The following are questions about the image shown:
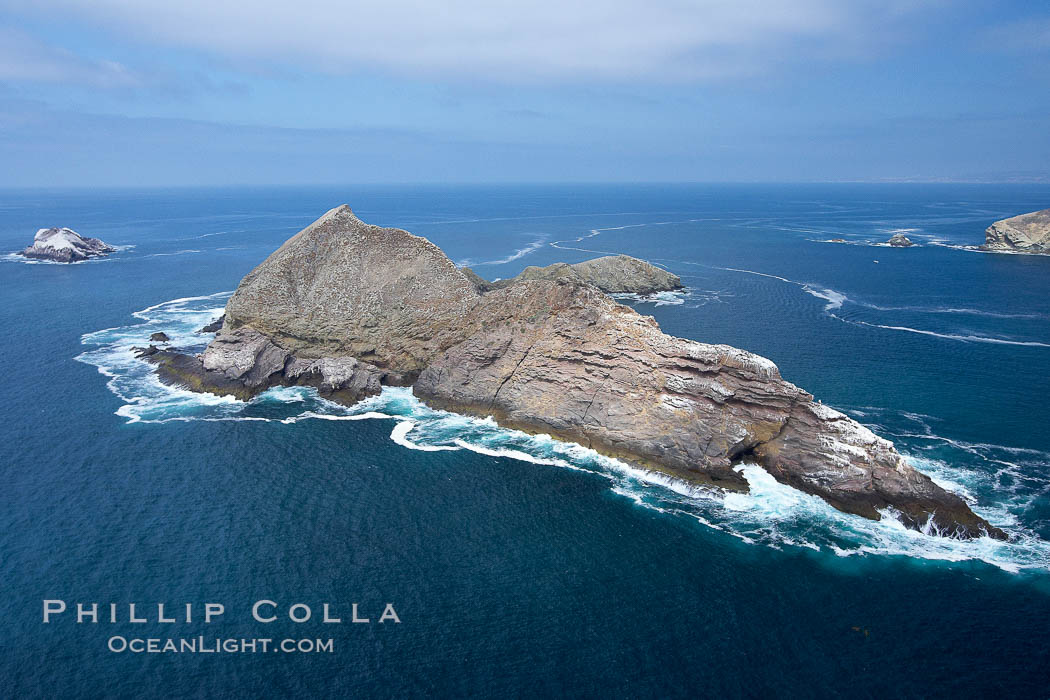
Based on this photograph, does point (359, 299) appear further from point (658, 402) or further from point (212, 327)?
point (658, 402)

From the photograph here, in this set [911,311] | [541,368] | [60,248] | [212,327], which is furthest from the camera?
[60,248]

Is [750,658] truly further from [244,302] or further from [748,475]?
[244,302]

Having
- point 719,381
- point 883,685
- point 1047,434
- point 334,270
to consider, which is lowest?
point 883,685

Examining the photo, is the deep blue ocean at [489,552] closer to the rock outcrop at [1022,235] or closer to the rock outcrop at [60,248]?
the rock outcrop at [60,248]

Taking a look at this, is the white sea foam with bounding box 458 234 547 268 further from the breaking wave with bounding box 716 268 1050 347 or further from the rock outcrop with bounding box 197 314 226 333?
the breaking wave with bounding box 716 268 1050 347

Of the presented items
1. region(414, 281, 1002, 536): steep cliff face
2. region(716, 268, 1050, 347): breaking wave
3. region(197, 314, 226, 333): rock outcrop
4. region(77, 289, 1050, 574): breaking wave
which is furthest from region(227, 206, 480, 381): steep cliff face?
region(716, 268, 1050, 347): breaking wave

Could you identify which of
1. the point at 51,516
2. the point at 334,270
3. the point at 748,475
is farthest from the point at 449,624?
the point at 334,270

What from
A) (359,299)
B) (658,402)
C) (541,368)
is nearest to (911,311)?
(658,402)
